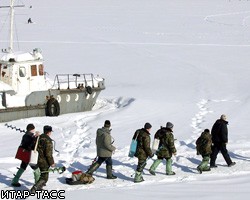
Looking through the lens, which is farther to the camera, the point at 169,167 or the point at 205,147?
the point at 205,147

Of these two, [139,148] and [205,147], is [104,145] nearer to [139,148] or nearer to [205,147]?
[139,148]

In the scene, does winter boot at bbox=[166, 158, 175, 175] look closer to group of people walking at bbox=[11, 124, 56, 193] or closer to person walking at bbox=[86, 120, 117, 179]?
person walking at bbox=[86, 120, 117, 179]

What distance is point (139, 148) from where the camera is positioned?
10406 millimetres

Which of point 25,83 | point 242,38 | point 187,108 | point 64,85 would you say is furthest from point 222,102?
point 242,38

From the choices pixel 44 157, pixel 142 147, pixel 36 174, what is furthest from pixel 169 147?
pixel 36 174

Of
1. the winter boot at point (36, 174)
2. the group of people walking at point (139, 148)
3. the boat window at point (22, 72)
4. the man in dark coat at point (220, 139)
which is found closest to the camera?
the group of people walking at point (139, 148)

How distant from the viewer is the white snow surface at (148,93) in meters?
10.4

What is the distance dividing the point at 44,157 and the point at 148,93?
1233cm

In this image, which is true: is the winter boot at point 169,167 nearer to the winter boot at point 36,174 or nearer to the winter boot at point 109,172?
the winter boot at point 109,172

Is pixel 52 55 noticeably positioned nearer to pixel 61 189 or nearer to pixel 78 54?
pixel 78 54

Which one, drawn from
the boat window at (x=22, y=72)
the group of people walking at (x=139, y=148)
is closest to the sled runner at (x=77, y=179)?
the group of people walking at (x=139, y=148)

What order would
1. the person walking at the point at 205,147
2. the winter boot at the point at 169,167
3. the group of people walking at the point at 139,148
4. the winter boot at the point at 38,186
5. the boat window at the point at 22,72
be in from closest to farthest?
the winter boot at the point at 38,186, the group of people walking at the point at 139,148, the winter boot at the point at 169,167, the person walking at the point at 205,147, the boat window at the point at 22,72

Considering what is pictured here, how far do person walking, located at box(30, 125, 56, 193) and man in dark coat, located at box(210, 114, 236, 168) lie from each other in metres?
3.77

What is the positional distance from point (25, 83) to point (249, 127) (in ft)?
24.3
